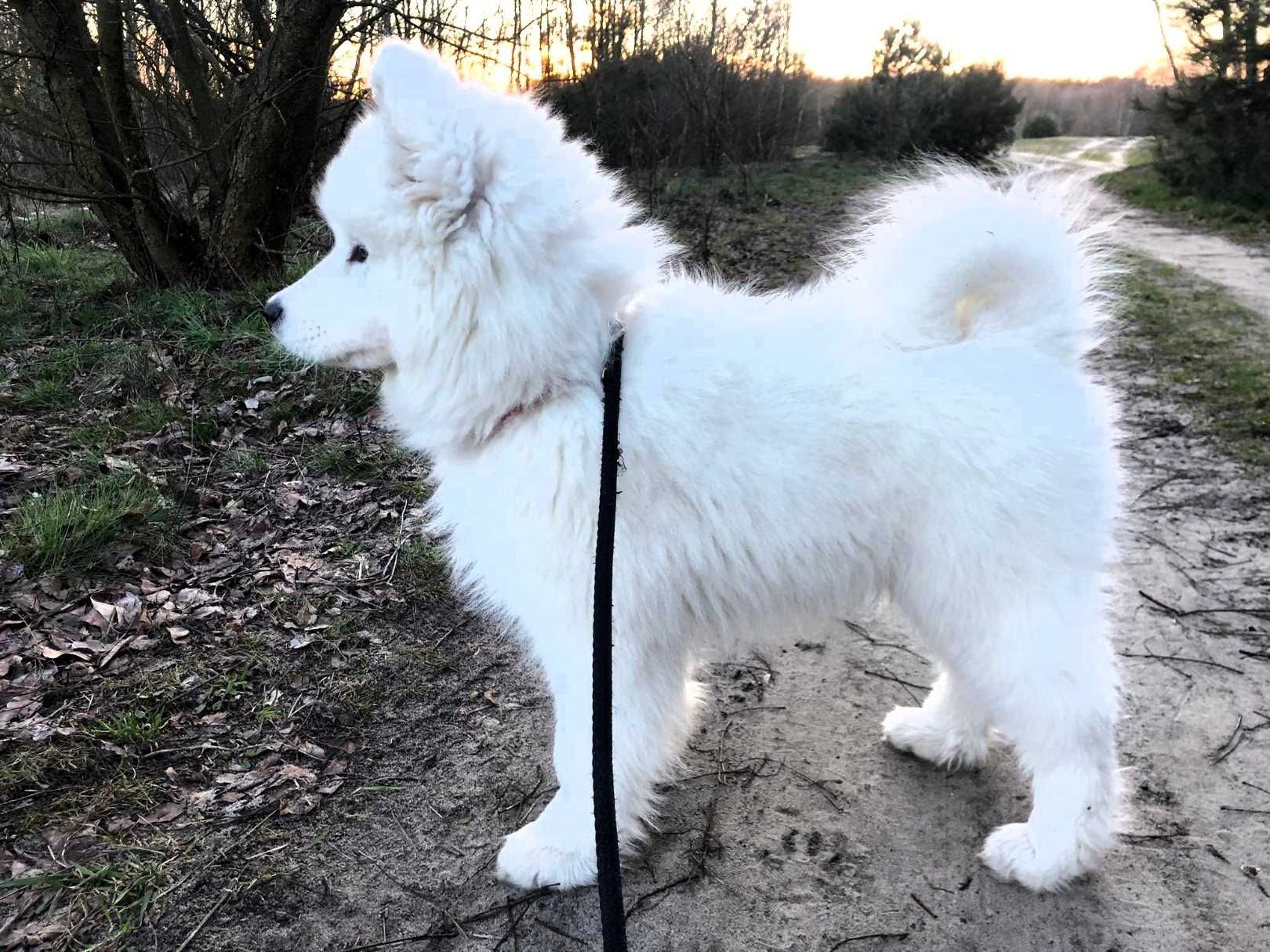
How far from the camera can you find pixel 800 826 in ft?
8.32

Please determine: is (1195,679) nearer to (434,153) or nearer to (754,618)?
(754,618)

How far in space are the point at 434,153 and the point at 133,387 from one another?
4412 millimetres

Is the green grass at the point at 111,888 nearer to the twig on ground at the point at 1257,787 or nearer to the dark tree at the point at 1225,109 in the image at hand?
the twig on ground at the point at 1257,787

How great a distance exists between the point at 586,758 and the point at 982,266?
5.54 ft

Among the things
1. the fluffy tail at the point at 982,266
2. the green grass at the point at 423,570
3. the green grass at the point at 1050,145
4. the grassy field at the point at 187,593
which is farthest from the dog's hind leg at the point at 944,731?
the green grass at the point at 1050,145

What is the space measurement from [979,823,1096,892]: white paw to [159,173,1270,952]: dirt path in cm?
5

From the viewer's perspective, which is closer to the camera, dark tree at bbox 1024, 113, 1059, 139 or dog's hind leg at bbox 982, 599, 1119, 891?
dog's hind leg at bbox 982, 599, 1119, 891

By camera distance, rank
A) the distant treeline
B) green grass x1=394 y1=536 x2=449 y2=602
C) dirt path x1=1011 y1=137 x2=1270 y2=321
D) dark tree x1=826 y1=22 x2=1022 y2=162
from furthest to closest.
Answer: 1. the distant treeline
2. dark tree x1=826 y1=22 x2=1022 y2=162
3. dirt path x1=1011 y1=137 x2=1270 y2=321
4. green grass x1=394 y1=536 x2=449 y2=602

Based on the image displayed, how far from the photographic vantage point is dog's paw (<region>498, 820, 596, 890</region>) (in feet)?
7.59

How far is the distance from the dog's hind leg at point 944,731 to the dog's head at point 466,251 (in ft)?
5.31

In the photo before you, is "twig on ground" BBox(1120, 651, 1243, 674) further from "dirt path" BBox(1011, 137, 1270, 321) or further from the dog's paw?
"dirt path" BBox(1011, 137, 1270, 321)

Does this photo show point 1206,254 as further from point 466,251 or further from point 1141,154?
point 466,251

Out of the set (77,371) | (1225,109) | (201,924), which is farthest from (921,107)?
(201,924)

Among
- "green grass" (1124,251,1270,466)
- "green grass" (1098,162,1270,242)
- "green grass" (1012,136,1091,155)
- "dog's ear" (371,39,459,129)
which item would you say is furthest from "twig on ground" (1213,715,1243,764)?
"green grass" (1012,136,1091,155)
